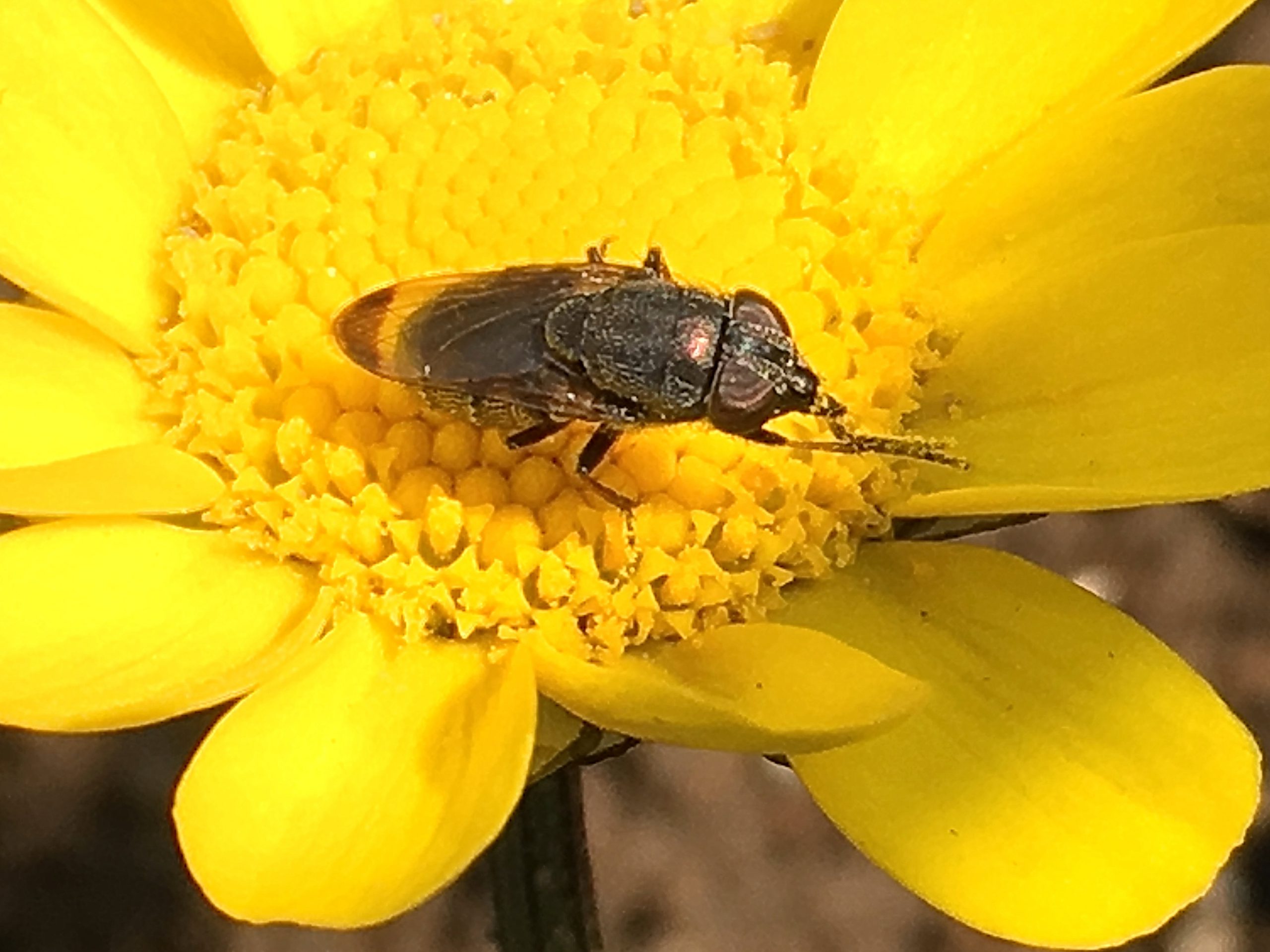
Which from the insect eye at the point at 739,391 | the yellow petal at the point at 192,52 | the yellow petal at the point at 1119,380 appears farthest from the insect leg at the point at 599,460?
the yellow petal at the point at 192,52

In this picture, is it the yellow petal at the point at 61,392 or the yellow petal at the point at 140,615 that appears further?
the yellow petal at the point at 61,392

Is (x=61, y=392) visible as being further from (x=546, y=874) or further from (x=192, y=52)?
(x=546, y=874)

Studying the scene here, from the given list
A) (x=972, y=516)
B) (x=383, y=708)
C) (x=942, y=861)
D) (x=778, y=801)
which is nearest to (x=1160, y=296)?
(x=972, y=516)

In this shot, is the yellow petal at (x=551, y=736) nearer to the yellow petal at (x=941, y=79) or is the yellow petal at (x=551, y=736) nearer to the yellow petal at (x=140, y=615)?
the yellow petal at (x=140, y=615)

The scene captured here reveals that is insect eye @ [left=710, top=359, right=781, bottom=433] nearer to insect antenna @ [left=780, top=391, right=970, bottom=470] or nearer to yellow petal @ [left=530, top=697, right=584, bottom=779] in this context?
insect antenna @ [left=780, top=391, right=970, bottom=470]

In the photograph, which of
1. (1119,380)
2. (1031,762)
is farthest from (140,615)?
(1119,380)

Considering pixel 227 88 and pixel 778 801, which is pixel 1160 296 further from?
pixel 778 801

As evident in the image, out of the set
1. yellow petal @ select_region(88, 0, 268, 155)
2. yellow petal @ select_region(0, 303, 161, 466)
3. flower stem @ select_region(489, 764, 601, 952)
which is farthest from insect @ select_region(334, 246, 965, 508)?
yellow petal @ select_region(88, 0, 268, 155)
